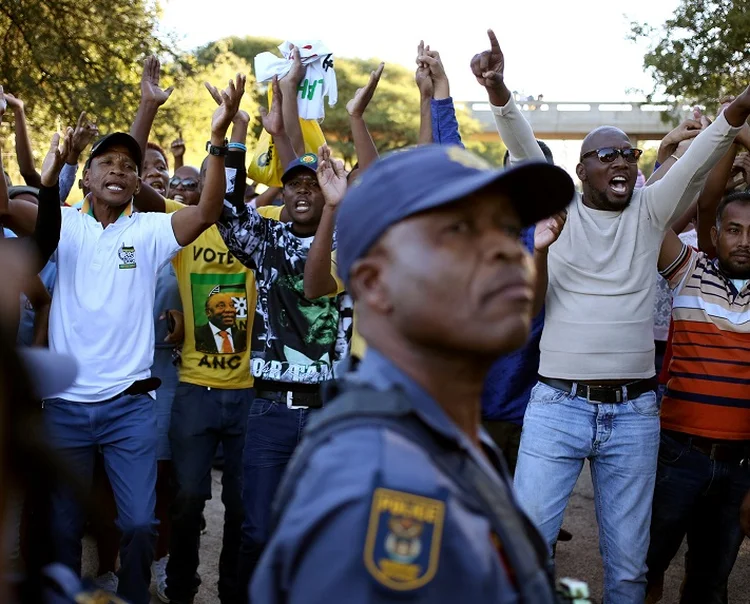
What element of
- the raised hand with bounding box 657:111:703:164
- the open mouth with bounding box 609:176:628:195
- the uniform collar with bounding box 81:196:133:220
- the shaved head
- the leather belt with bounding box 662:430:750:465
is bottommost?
the leather belt with bounding box 662:430:750:465

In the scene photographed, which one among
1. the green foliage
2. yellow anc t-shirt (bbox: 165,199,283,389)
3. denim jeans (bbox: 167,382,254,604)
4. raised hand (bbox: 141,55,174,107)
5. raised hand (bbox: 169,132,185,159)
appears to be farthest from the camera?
the green foliage

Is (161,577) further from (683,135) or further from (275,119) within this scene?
(683,135)

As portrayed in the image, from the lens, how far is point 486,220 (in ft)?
5.49

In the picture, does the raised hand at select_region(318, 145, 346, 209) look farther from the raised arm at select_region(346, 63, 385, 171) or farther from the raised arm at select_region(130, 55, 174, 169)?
the raised arm at select_region(130, 55, 174, 169)

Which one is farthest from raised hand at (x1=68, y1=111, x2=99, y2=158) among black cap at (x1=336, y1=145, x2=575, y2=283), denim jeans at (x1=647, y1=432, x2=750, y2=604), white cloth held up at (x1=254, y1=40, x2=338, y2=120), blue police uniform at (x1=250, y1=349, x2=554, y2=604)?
blue police uniform at (x1=250, y1=349, x2=554, y2=604)

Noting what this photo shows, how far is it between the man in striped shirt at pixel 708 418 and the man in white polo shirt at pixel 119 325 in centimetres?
249

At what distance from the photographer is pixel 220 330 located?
5555 mm

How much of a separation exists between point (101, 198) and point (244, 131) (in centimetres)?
111

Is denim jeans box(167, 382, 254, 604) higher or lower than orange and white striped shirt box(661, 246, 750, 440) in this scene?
lower

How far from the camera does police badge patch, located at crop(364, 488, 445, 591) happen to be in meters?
1.27

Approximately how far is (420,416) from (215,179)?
142 inches

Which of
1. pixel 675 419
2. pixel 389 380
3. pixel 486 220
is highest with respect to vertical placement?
pixel 486 220

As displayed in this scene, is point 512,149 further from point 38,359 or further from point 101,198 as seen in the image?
point 38,359

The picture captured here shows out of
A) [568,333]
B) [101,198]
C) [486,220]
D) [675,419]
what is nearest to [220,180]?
[101,198]
